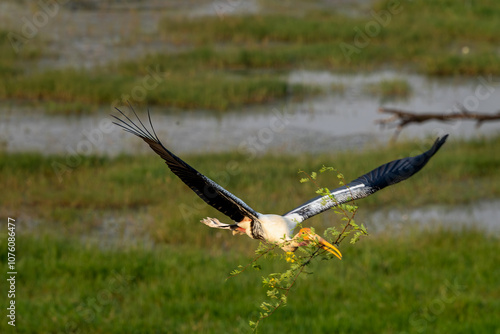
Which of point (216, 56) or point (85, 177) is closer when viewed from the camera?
point (85, 177)

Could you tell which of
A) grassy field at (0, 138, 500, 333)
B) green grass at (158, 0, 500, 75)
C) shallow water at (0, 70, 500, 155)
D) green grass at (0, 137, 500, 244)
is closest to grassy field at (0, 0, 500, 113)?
green grass at (158, 0, 500, 75)

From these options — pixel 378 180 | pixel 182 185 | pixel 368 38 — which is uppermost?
pixel 378 180

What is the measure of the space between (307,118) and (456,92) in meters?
4.55

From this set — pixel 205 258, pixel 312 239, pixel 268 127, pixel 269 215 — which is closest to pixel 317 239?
pixel 312 239

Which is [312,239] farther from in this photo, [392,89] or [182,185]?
[392,89]

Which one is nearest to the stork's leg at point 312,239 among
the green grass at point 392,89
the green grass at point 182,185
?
the green grass at point 182,185

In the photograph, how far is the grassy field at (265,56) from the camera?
18.9 m

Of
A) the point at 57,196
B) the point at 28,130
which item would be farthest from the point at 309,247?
the point at 28,130

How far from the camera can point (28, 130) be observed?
16.6 metres

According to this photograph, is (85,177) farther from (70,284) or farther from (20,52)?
(20,52)

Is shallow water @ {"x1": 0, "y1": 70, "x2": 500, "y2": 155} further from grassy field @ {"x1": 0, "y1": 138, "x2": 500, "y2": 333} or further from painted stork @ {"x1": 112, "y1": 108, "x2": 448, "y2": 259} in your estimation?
painted stork @ {"x1": 112, "y1": 108, "x2": 448, "y2": 259}

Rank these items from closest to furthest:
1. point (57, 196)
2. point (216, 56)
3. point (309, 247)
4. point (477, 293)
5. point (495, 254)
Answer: point (309, 247), point (477, 293), point (495, 254), point (57, 196), point (216, 56)
